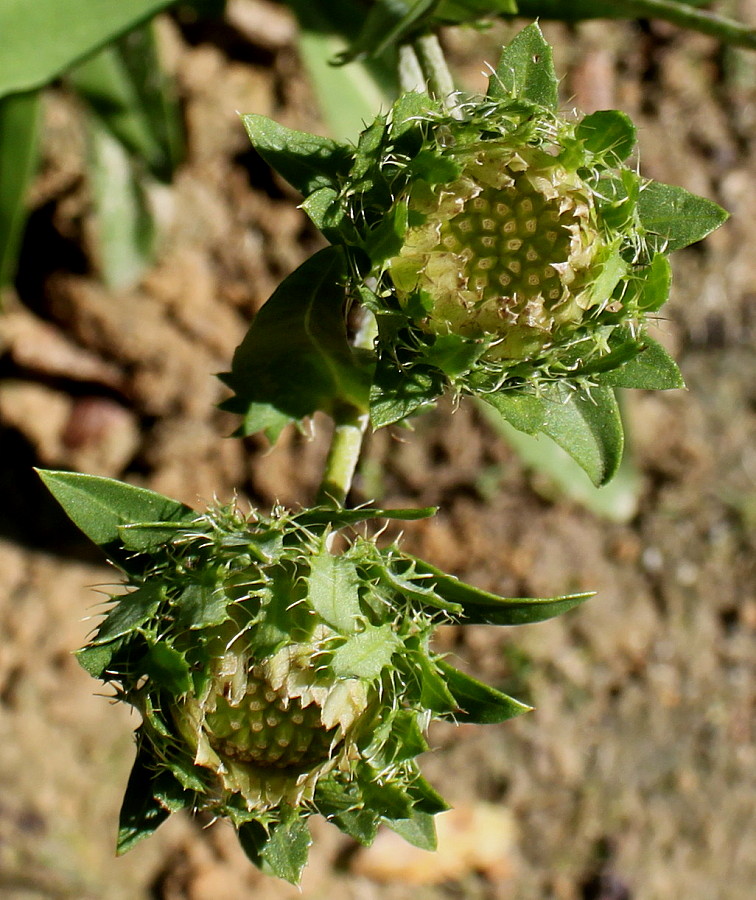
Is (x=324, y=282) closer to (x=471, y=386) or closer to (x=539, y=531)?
(x=471, y=386)

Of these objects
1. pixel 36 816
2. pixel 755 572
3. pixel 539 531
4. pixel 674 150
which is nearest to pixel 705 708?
pixel 755 572

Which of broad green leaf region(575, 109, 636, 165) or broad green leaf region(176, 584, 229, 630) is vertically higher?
broad green leaf region(575, 109, 636, 165)

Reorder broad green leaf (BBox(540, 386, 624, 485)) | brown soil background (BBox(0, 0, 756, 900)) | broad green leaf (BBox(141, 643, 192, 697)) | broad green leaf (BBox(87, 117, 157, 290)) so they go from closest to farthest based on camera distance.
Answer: broad green leaf (BBox(141, 643, 192, 697))
broad green leaf (BBox(540, 386, 624, 485))
broad green leaf (BBox(87, 117, 157, 290))
brown soil background (BBox(0, 0, 756, 900))

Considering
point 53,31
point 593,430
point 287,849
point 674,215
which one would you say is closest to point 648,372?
point 593,430

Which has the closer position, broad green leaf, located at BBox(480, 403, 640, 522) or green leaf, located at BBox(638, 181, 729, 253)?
green leaf, located at BBox(638, 181, 729, 253)

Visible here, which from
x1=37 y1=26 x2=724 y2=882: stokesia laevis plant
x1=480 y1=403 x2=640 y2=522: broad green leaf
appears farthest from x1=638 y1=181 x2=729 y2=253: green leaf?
x1=480 y1=403 x2=640 y2=522: broad green leaf

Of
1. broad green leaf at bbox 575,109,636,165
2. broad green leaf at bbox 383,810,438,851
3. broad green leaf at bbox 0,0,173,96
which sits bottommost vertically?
broad green leaf at bbox 383,810,438,851

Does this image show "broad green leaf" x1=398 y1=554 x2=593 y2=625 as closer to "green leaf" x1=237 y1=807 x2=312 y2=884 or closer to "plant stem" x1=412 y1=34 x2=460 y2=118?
"green leaf" x1=237 y1=807 x2=312 y2=884

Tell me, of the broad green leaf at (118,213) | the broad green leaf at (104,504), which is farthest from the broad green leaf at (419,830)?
the broad green leaf at (118,213)
